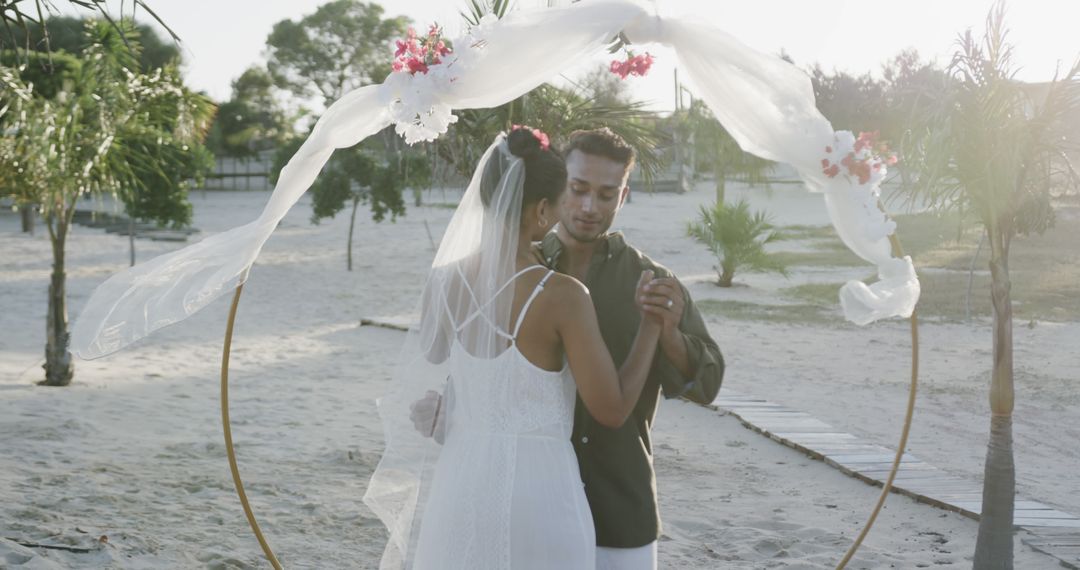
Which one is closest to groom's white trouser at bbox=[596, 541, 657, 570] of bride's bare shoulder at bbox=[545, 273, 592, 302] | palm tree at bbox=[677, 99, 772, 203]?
bride's bare shoulder at bbox=[545, 273, 592, 302]

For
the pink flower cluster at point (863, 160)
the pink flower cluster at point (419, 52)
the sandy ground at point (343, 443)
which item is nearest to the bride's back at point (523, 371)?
the pink flower cluster at point (419, 52)

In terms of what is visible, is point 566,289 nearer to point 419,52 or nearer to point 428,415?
point 428,415

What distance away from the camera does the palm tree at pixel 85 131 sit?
36.8 feet

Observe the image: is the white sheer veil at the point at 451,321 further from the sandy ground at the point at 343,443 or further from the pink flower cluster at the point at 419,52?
the sandy ground at the point at 343,443

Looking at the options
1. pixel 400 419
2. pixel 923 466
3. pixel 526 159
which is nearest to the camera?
pixel 526 159

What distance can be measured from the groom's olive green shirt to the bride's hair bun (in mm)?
619

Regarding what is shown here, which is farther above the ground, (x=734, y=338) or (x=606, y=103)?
(x=606, y=103)

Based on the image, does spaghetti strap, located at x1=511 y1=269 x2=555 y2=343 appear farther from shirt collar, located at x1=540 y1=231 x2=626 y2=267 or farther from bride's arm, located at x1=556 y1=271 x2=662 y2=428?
shirt collar, located at x1=540 y1=231 x2=626 y2=267

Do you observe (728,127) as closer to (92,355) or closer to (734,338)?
(92,355)

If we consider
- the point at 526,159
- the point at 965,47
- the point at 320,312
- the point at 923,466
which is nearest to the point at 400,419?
the point at 526,159

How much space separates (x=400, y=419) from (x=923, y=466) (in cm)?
536

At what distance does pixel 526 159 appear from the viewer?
11.0 feet

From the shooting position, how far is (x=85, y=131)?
1149 cm

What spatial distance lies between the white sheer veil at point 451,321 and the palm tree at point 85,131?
8.48 metres
